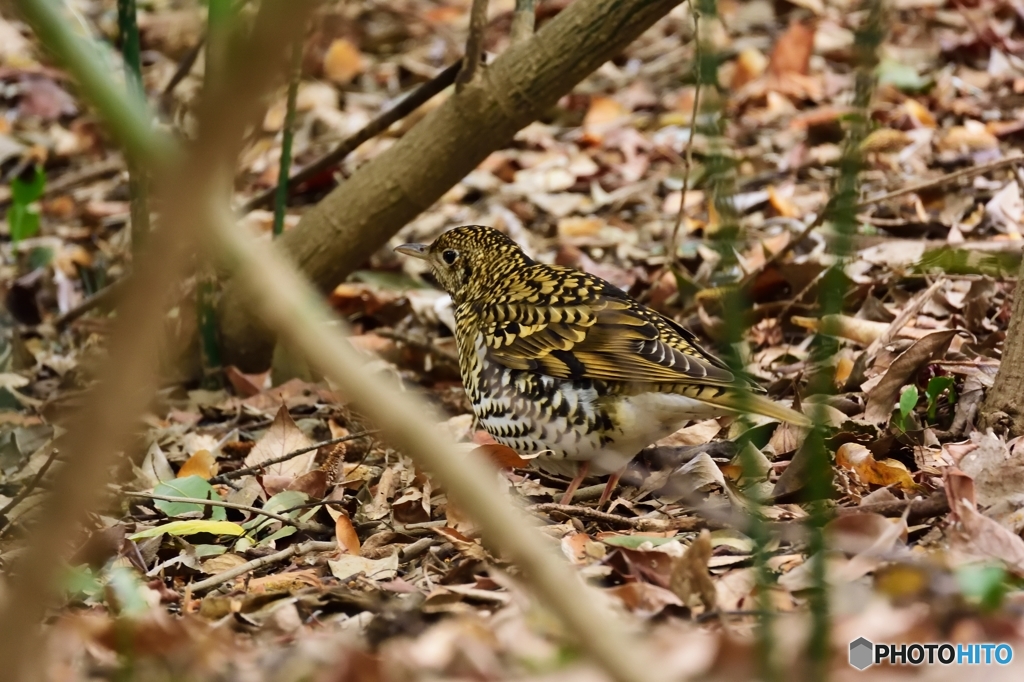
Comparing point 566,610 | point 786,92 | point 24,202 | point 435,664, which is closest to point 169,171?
point 566,610

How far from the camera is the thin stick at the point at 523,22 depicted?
530 centimetres

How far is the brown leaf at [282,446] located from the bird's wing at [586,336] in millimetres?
866

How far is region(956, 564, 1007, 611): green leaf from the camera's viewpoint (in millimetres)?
2816

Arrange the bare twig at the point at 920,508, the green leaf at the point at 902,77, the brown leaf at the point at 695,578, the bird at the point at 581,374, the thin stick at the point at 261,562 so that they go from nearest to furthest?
the brown leaf at the point at 695,578
the bare twig at the point at 920,508
the thin stick at the point at 261,562
the bird at the point at 581,374
the green leaf at the point at 902,77

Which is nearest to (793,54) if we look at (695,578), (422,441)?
(695,578)

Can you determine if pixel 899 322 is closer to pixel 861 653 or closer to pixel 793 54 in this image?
pixel 861 653

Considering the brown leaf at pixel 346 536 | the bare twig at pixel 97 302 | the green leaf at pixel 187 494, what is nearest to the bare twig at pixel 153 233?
the brown leaf at pixel 346 536

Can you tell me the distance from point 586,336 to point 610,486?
0.58m

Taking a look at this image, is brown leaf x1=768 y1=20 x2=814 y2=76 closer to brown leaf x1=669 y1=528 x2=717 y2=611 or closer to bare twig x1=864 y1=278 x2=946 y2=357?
bare twig x1=864 y1=278 x2=946 y2=357

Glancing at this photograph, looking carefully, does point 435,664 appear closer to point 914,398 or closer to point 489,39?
point 914,398

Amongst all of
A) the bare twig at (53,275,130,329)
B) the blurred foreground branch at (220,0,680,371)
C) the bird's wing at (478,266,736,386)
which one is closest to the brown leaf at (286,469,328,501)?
the bird's wing at (478,266,736,386)

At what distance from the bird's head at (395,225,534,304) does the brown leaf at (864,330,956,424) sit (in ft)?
5.41

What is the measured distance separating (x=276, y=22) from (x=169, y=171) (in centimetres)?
26

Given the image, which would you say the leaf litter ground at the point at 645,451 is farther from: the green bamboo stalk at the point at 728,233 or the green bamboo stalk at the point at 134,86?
the green bamboo stalk at the point at 134,86
